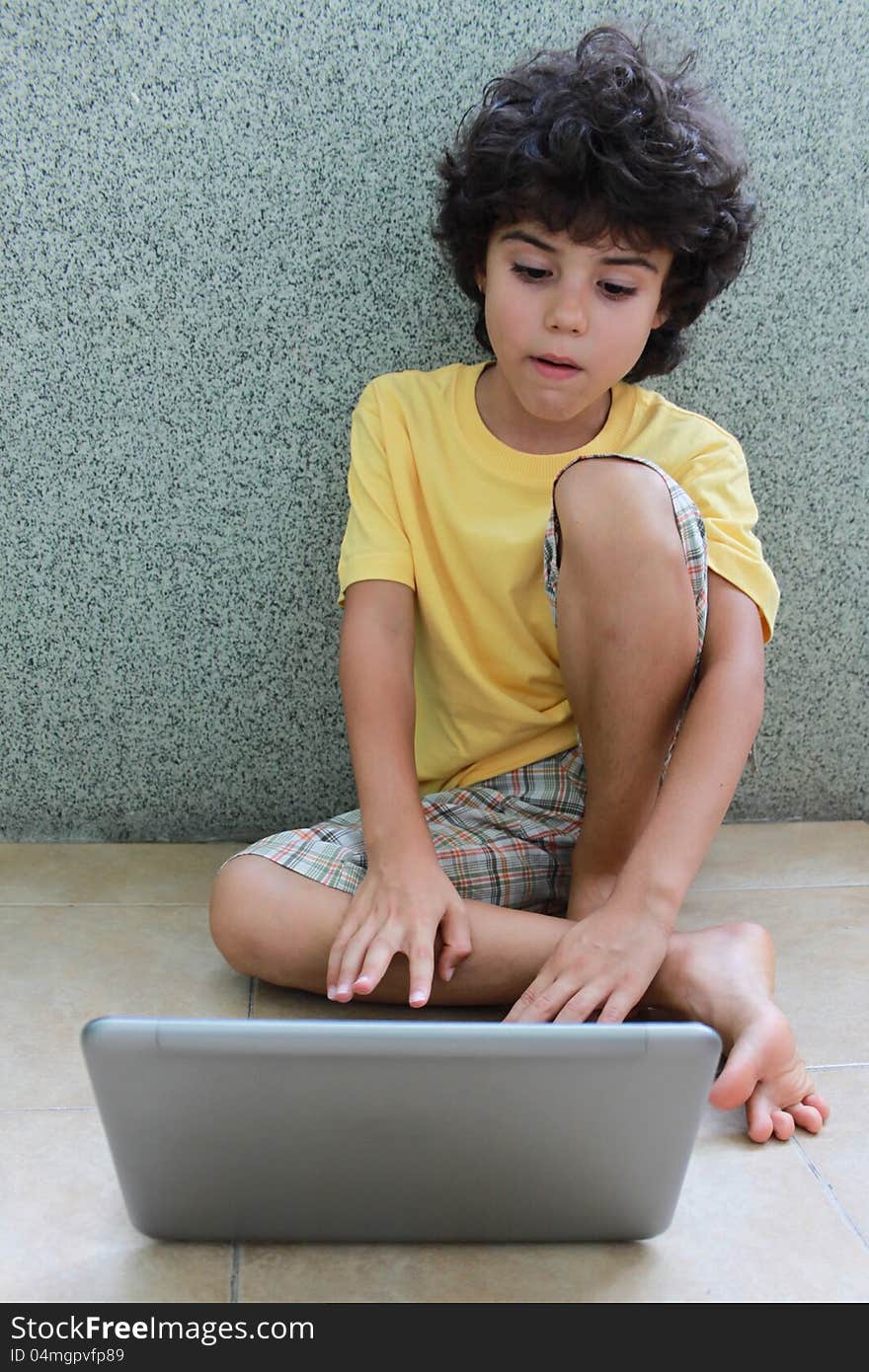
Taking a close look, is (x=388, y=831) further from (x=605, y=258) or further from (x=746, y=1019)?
(x=605, y=258)

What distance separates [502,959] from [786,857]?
469 millimetres

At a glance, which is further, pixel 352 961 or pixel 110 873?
pixel 110 873

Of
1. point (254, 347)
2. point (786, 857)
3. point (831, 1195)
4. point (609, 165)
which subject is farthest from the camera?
point (786, 857)

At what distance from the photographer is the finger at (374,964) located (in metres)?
0.82

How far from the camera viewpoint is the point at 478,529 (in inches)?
41.9

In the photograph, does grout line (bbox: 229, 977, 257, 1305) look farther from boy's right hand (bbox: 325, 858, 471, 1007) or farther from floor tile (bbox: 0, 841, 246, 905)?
floor tile (bbox: 0, 841, 246, 905)

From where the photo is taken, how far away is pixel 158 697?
1246 millimetres

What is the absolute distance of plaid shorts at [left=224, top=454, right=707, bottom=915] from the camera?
94 cm

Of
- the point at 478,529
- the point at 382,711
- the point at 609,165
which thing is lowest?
the point at 382,711

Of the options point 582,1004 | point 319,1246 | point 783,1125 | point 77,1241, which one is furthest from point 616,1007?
point 77,1241

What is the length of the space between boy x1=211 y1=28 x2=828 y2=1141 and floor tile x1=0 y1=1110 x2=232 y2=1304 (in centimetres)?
19

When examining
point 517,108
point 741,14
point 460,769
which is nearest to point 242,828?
point 460,769

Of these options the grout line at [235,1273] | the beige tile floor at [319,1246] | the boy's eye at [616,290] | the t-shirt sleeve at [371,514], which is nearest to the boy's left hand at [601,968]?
the beige tile floor at [319,1246]

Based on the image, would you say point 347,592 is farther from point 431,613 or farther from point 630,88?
point 630,88
